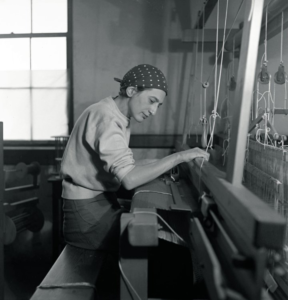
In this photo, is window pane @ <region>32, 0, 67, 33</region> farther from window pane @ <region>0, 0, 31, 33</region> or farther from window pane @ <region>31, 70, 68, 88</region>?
window pane @ <region>31, 70, 68, 88</region>

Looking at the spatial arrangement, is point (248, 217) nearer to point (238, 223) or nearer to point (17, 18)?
point (238, 223)

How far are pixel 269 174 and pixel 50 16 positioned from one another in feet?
10.8

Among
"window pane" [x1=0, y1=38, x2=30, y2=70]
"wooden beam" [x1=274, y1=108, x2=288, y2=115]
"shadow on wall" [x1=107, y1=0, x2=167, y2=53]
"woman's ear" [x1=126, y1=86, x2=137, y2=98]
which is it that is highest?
"shadow on wall" [x1=107, y1=0, x2=167, y2=53]

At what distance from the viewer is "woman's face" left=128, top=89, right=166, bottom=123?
170 cm

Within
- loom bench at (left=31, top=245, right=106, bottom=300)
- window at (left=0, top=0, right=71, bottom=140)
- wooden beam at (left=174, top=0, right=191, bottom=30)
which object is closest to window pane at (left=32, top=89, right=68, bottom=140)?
window at (left=0, top=0, right=71, bottom=140)

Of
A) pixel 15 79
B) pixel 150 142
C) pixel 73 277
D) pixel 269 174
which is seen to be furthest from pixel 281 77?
pixel 15 79

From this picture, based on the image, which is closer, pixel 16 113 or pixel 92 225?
pixel 92 225

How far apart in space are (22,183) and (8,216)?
2.78 ft

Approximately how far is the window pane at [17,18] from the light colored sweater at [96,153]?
2.69 meters

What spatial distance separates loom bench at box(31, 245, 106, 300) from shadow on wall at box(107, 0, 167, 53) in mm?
2364

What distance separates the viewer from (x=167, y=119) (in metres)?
3.48

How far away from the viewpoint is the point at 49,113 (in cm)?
384

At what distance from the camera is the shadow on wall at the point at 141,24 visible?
3383mm

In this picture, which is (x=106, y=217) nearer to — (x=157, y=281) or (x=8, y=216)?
(x=157, y=281)
